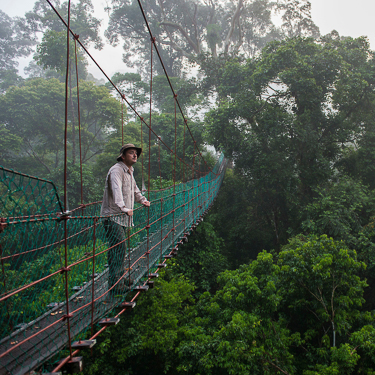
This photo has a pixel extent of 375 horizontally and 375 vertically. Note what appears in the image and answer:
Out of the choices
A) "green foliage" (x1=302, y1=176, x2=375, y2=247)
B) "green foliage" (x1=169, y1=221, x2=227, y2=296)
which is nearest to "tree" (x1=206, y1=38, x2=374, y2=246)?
"green foliage" (x1=302, y1=176, x2=375, y2=247)

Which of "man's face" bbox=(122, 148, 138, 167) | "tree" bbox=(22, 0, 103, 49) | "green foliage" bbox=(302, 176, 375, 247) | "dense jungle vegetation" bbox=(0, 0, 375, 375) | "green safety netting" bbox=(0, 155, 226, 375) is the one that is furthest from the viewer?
"tree" bbox=(22, 0, 103, 49)

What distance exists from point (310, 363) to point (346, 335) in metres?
0.69

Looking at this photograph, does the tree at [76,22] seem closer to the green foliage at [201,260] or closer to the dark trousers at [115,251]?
the green foliage at [201,260]

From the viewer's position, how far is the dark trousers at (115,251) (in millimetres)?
1551

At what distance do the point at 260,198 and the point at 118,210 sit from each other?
6.87 m

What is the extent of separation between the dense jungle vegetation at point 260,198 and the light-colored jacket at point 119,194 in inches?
110

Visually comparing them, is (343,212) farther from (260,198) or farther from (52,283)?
(52,283)

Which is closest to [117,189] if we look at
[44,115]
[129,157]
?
[129,157]

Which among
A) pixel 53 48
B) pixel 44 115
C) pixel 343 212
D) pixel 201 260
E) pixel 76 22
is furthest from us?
pixel 76 22

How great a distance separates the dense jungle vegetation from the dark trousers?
2639 mm

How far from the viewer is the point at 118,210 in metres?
1.58

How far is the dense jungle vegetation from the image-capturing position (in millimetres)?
4230

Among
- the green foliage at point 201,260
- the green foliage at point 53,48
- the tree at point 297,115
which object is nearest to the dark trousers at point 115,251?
the green foliage at point 201,260

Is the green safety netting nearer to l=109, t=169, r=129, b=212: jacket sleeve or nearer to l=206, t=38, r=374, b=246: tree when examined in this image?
l=109, t=169, r=129, b=212: jacket sleeve
